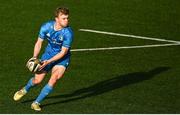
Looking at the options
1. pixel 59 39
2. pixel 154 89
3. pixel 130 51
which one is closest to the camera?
pixel 59 39

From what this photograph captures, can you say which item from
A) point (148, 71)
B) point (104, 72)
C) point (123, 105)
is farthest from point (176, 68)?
point (123, 105)

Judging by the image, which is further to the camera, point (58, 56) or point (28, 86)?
point (28, 86)

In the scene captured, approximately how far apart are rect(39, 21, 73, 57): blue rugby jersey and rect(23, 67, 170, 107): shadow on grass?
1.22 meters

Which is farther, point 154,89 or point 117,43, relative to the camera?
point 117,43

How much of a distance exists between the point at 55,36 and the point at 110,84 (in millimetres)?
2789

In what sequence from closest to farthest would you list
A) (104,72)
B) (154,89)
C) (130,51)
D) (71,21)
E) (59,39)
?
(59,39)
(154,89)
(104,72)
(130,51)
(71,21)

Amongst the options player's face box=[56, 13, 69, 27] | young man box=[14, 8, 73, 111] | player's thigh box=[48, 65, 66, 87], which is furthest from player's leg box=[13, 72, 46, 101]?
player's face box=[56, 13, 69, 27]

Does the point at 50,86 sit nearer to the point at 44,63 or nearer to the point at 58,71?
the point at 58,71

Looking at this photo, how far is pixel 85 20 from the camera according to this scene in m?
24.0

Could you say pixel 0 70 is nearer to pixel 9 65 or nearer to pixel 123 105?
pixel 9 65

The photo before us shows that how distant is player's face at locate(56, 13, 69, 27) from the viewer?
1436cm

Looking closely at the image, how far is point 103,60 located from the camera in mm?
19125

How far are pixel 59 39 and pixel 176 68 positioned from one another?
4852 mm

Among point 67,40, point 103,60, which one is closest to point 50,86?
point 67,40
